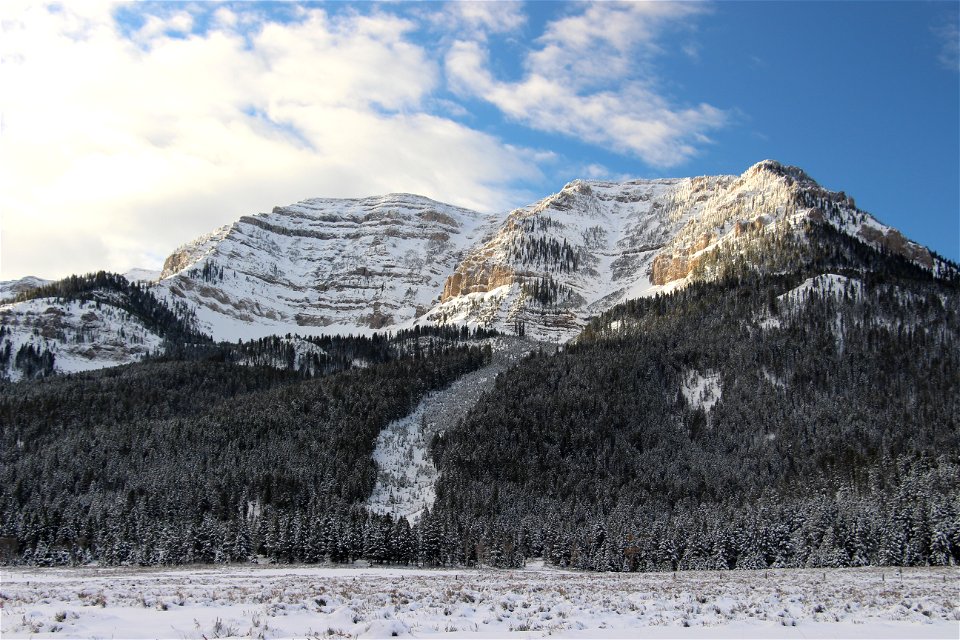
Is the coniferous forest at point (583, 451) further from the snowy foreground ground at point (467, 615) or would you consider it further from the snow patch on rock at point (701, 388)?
the snowy foreground ground at point (467, 615)

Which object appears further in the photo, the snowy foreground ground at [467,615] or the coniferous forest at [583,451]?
the coniferous forest at [583,451]

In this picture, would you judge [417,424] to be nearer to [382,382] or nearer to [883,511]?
[382,382]

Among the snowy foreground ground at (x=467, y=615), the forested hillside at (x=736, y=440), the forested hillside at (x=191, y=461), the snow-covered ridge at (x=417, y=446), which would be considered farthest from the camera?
the snow-covered ridge at (x=417, y=446)

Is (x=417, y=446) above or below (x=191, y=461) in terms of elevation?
above

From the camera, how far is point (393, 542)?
273ft

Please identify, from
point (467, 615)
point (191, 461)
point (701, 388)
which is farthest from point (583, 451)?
point (467, 615)

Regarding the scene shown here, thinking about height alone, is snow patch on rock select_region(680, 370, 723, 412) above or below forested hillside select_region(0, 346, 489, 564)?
above

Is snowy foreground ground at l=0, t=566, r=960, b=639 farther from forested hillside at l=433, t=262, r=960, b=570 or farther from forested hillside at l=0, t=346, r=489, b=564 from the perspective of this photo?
forested hillside at l=0, t=346, r=489, b=564

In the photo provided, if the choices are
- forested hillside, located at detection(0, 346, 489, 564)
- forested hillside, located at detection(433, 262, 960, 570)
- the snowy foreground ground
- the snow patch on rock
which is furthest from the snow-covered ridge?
the snowy foreground ground

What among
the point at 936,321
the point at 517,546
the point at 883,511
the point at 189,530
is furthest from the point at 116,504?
the point at 936,321

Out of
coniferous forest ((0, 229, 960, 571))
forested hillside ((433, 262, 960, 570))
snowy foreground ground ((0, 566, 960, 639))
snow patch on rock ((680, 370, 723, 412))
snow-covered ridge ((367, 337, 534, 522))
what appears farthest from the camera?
snow patch on rock ((680, 370, 723, 412))

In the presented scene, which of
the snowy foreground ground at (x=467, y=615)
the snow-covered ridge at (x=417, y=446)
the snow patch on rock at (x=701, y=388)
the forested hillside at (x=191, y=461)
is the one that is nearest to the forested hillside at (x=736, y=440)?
the snow patch on rock at (x=701, y=388)

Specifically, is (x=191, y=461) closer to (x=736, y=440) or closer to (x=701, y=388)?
(x=736, y=440)

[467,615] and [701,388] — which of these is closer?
[467,615]
